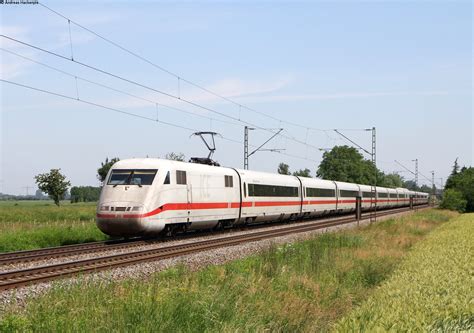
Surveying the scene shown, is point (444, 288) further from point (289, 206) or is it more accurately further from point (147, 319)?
point (289, 206)

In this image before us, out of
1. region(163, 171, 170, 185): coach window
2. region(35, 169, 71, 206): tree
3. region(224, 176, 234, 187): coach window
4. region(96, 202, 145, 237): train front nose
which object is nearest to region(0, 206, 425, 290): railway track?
region(96, 202, 145, 237): train front nose

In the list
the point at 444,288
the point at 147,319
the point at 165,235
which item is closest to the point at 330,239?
the point at 165,235

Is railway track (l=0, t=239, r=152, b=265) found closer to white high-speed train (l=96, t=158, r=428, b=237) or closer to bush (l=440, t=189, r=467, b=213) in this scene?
white high-speed train (l=96, t=158, r=428, b=237)

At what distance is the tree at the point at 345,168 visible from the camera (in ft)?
395

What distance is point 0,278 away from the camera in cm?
1285

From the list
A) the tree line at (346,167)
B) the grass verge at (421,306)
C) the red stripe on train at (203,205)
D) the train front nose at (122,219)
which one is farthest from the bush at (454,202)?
the grass verge at (421,306)

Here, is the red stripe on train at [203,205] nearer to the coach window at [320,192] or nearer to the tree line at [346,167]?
the coach window at [320,192]

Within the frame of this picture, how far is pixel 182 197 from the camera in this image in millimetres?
23078

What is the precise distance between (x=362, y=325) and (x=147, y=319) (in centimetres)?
254

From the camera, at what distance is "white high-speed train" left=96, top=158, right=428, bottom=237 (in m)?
20.9

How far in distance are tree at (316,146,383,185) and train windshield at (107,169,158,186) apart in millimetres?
98773

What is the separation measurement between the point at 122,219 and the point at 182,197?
316cm

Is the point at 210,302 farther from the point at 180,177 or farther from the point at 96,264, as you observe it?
the point at 180,177

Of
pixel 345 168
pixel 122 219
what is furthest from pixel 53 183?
pixel 122 219
